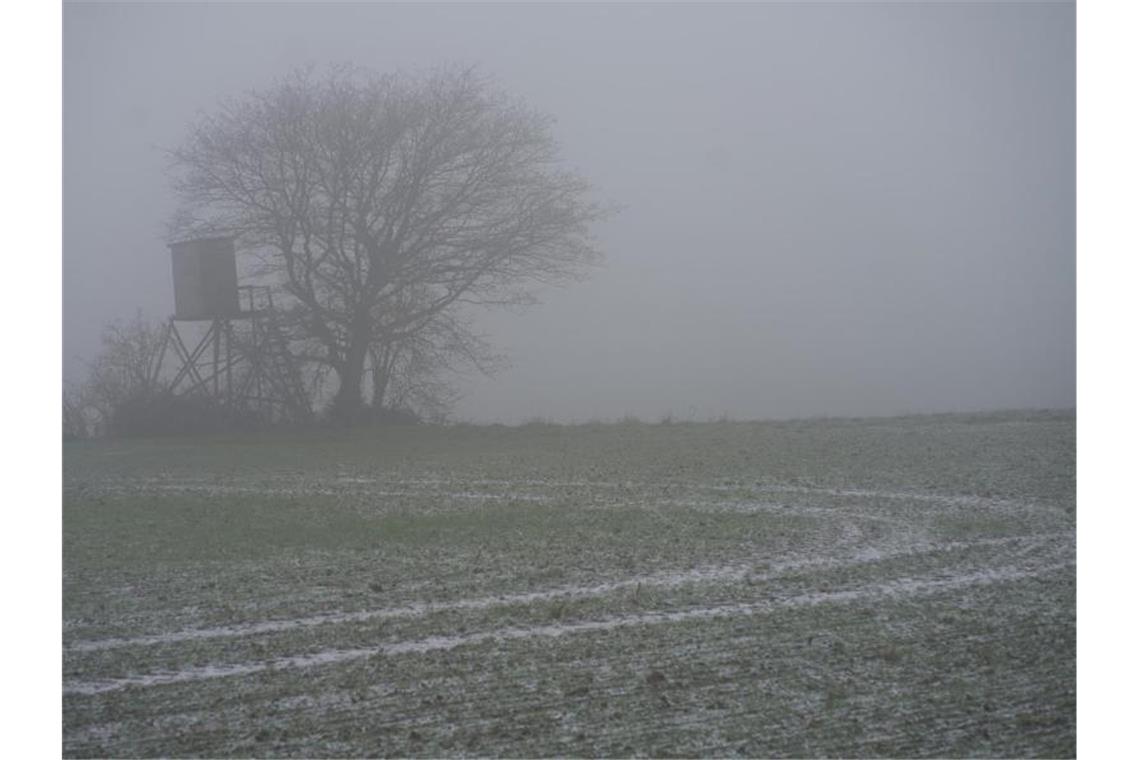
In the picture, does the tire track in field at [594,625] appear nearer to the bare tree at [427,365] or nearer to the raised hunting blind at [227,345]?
the bare tree at [427,365]

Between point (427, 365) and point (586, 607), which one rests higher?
point (427, 365)

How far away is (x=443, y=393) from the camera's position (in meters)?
8.71

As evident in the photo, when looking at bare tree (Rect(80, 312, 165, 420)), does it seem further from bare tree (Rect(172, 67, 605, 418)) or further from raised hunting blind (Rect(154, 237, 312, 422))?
bare tree (Rect(172, 67, 605, 418))

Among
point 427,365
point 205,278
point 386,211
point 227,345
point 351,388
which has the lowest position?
point 351,388

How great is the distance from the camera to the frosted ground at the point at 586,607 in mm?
2832

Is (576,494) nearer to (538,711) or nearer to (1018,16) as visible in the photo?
(538,711)

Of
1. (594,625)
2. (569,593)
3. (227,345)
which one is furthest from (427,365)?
(594,625)

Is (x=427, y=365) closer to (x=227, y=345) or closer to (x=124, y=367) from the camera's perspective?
(x=227, y=345)

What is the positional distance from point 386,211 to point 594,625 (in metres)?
6.00

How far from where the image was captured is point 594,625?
3.59m

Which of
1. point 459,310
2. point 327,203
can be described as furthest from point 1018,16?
point 327,203

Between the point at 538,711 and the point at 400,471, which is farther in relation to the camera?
the point at 400,471

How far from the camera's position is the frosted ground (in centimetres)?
283

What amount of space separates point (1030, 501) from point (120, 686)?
13.8 feet
